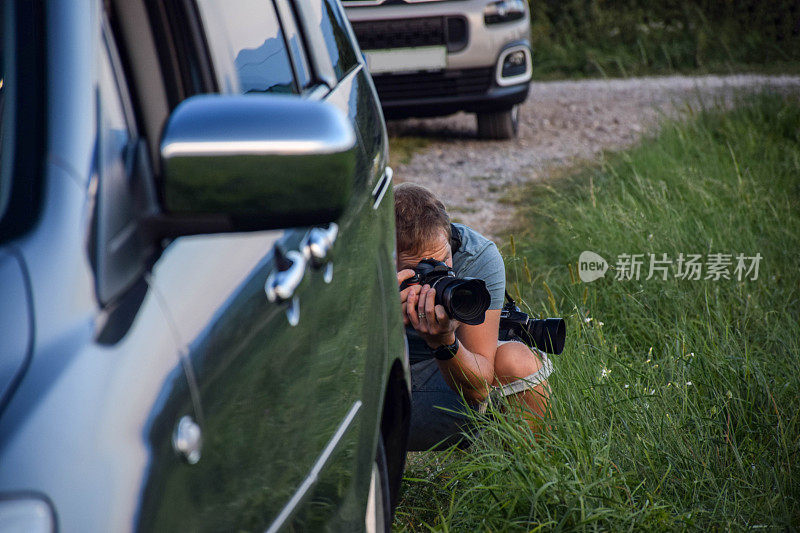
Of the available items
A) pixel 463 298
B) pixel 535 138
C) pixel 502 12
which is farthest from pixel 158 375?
pixel 535 138

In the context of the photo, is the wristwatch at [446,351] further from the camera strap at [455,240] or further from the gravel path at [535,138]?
the gravel path at [535,138]

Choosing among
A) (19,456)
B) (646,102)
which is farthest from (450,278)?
(646,102)

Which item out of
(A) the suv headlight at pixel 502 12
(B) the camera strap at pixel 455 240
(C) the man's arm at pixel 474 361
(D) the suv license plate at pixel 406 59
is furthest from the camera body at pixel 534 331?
(A) the suv headlight at pixel 502 12

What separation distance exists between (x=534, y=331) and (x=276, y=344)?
159cm

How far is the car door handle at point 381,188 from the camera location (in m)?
1.91

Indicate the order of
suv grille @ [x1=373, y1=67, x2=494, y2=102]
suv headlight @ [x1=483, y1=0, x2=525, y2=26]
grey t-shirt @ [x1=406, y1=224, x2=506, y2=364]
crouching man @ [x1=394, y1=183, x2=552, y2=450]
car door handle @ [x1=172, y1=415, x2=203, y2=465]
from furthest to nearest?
suv headlight @ [x1=483, y1=0, x2=525, y2=26] < suv grille @ [x1=373, y1=67, x2=494, y2=102] < grey t-shirt @ [x1=406, y1=224, x2=506, y2=364] < crouching man @ [x1=394, y1=183, x2=552, y2=450] < car door handle @ [x1=172, y1=415, x2=203, y2=465]

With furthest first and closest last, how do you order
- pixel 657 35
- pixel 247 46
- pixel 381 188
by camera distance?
pixel 657 35, pixel 381 188, pixel 247 46

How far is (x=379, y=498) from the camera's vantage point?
68.0 inches

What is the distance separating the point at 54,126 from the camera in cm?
97

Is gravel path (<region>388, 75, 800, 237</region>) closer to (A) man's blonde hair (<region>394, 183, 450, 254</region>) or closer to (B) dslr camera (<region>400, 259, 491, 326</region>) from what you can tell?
(A) man's blonde hair (<region>394, 183, 450, 254</region>)

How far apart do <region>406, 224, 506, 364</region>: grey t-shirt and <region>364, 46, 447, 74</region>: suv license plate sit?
14.8ft

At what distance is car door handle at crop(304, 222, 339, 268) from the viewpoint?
1.39 metres

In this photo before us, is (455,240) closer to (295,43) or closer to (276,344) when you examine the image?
(295,43)

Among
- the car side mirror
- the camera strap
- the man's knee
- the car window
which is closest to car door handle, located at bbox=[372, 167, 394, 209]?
the car window
